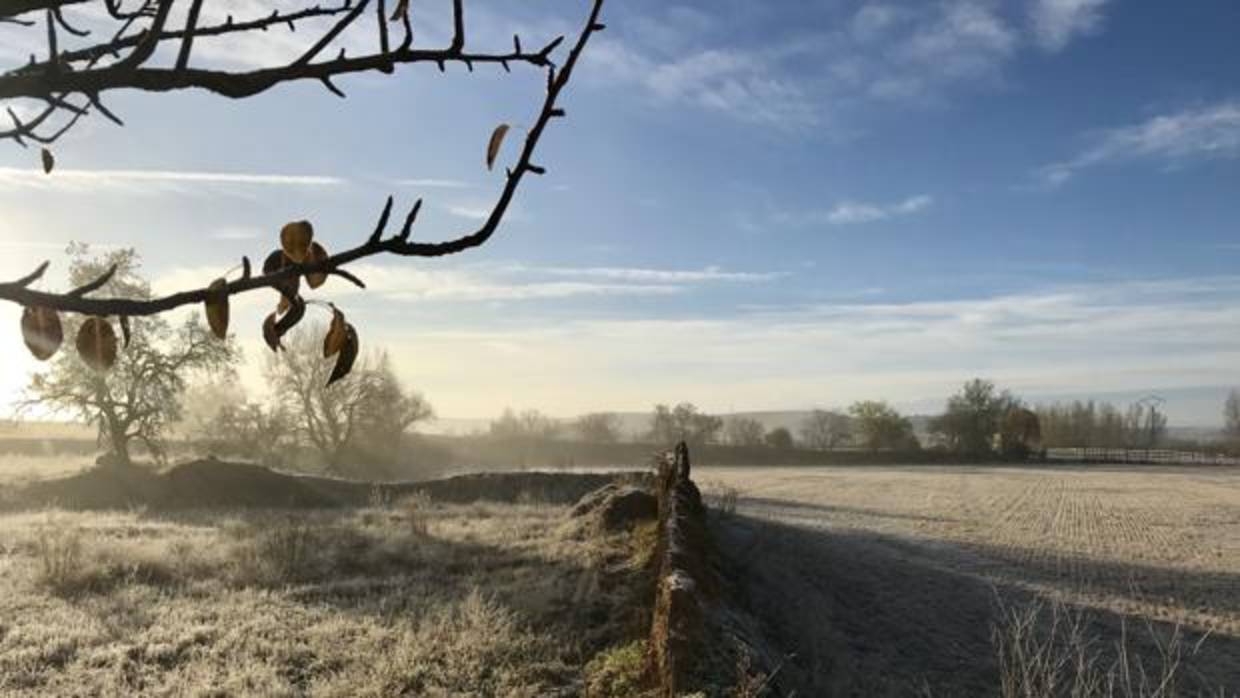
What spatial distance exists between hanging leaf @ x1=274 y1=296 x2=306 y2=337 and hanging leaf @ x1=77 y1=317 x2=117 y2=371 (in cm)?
34

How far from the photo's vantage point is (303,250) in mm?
1724

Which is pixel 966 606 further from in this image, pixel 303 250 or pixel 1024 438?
pixel 1024 438

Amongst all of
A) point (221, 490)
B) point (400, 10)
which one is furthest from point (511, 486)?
point (400, 10)

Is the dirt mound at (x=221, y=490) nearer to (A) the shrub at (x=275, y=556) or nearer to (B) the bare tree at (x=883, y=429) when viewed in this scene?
(A) the shrub at (x=275, y=556)

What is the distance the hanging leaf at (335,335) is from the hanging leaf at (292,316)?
0.06 metres

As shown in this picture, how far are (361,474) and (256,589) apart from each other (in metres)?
43.9

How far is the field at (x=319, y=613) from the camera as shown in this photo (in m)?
7.87

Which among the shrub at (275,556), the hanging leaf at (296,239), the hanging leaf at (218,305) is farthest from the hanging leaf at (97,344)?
the shrub at (275,556)

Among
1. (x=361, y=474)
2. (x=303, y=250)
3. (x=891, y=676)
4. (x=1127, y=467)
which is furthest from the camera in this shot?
(x=1127, y=467)

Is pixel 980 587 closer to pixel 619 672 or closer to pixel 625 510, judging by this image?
pixel 625 510

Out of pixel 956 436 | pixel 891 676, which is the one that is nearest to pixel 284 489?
pixel 891 676

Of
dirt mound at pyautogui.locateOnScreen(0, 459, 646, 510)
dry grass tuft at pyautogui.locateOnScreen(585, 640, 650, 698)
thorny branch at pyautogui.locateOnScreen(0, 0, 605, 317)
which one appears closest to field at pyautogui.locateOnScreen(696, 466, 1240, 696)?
dry grass tuft at pyautogui.locateOnScreen(585, 640, 650, 698)

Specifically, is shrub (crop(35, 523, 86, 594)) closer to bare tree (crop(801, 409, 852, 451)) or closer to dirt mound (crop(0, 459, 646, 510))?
dirt mound (crop(0, 459, 646, 510))

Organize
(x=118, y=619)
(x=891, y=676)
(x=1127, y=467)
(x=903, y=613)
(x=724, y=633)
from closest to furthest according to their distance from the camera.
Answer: (x=724, y=633), (x=118, y=619), (x=891, y=676), (x=903, y=613), (x=1127, y=467)
